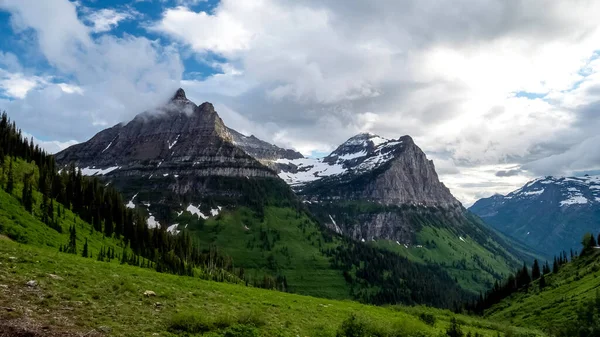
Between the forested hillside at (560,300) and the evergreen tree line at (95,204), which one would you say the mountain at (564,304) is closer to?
the forested hillside at (560,300)

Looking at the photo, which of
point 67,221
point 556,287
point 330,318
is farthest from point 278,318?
point 556,287

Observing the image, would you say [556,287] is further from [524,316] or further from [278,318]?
[278,318]

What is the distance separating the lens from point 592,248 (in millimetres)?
134125

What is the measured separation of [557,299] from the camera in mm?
90500

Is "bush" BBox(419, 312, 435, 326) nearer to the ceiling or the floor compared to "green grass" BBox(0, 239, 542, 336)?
nearer to the floor

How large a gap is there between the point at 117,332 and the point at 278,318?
15.4 meters

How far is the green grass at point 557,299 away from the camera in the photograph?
77.9 m

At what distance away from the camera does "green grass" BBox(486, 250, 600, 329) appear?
7794cm

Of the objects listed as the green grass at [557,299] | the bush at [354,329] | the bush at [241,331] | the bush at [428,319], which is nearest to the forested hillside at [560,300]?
the green grass at [557,299]

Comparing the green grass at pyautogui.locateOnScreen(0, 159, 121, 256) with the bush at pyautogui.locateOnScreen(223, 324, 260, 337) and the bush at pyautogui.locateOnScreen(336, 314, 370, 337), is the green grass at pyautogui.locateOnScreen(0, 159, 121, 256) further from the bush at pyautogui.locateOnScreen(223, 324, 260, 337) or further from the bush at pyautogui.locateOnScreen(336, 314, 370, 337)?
the bush at pyautogui.locateOnScreen(336, 314, 370, 337)

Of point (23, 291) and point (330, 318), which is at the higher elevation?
point (23, 291)

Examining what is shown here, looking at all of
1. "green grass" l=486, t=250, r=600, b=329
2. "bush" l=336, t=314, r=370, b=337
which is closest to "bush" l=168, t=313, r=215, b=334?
"bush" l=336, t=314, r=370, b=337

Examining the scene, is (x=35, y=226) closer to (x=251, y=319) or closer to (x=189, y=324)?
(x=251, y=319)

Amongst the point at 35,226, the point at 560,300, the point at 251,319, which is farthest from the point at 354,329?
the point at 560,300
